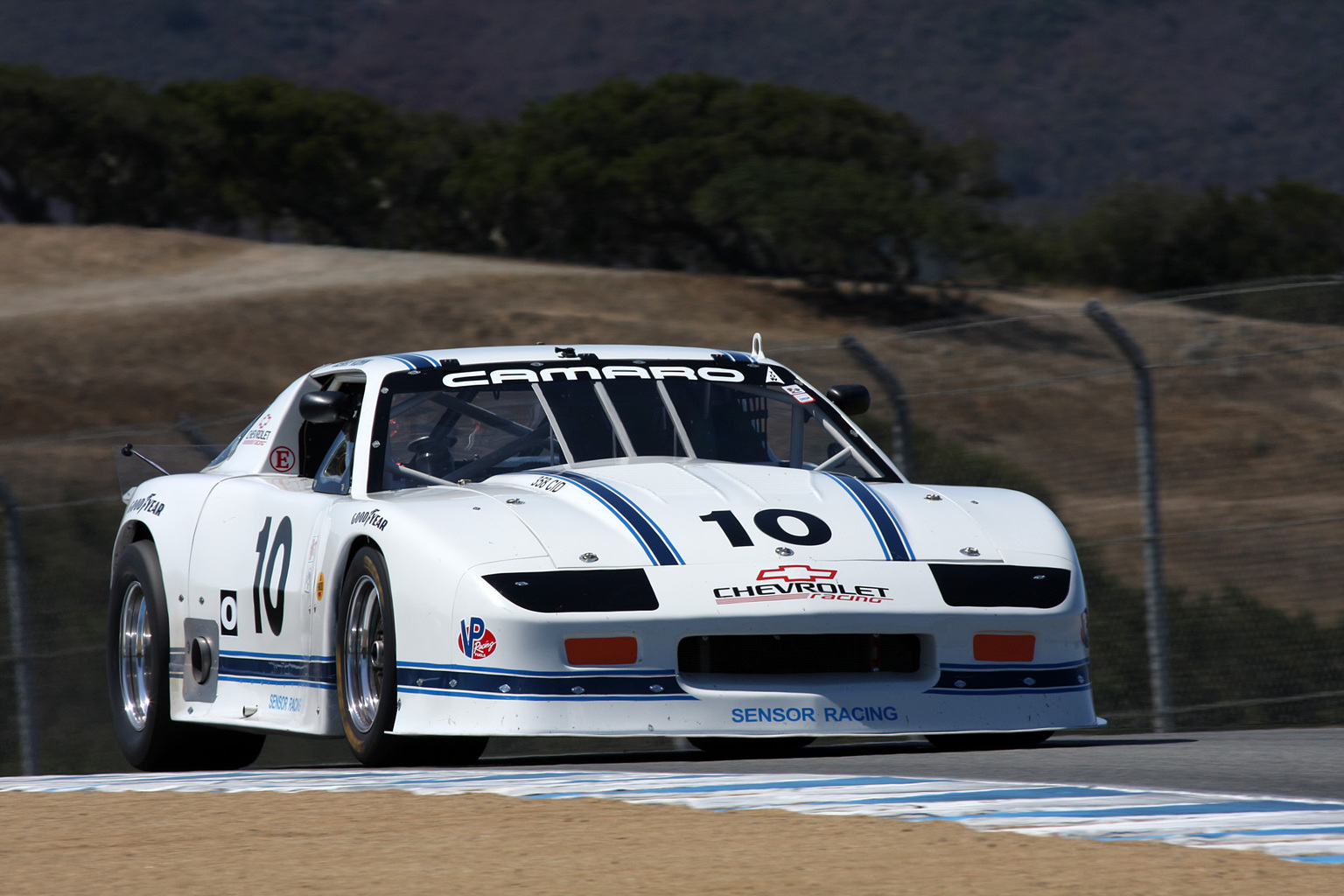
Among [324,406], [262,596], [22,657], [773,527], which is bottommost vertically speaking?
[22,657]

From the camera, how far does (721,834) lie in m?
4.81

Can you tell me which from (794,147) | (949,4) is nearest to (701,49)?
(949,4)

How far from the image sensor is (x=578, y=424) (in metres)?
7.44

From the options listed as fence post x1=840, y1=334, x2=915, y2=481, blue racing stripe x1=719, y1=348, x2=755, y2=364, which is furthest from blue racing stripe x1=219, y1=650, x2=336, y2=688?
fence post x1=840, y1=334, x2=915, y2=481

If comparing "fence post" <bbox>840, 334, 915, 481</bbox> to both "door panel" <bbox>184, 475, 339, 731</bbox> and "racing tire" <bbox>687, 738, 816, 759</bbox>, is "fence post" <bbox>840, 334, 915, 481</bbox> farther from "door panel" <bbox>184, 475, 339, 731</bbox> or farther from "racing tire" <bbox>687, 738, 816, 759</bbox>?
"door panel" <bbox>184, 475, 339, 731</bbox>

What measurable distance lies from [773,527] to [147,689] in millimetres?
3111

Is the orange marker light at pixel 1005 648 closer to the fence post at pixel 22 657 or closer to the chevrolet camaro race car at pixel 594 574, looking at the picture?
the chevrolet camaro race car at pixel 594 574

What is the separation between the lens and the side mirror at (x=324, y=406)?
7379mm

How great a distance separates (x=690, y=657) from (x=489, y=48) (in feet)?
478

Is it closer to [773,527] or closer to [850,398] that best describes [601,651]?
[773,527]

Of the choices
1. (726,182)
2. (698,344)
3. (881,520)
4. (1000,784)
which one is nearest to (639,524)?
(881,520)

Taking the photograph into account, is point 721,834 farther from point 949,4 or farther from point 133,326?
point 949,4

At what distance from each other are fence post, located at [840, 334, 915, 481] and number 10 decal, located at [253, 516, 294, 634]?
320cm

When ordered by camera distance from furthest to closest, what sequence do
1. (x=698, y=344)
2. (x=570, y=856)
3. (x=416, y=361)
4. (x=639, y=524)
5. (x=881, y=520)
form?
1. (x=698, y=344)
2. (x=416, y=361)
3. (x=881, y=520)
4. (x=639, y=524)
5. (x=570, y=856)
